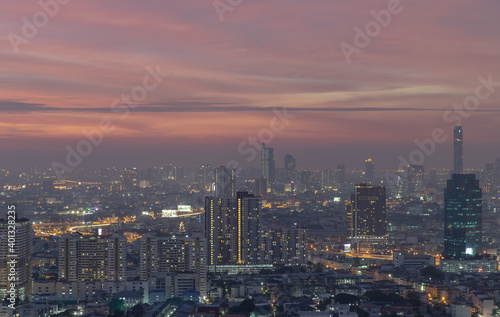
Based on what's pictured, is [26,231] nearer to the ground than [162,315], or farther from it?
farther from it

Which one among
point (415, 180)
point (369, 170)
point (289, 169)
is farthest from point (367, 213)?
point (289, 169)

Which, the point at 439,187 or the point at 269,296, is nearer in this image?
the point at 269,296

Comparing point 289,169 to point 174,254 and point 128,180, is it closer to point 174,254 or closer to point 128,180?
point 128,180

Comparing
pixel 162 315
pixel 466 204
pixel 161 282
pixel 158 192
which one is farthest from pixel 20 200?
pixel 162 315

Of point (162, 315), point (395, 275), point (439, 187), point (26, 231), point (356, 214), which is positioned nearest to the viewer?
point (162, 315)

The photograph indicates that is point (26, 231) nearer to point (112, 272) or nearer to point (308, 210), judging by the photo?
point (112, 272)

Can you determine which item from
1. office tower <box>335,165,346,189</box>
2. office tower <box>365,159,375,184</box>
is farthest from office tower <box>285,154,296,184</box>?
office tower <box>365,159,375,184</box>

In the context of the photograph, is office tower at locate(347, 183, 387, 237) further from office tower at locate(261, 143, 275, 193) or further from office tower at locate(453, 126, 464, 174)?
office tower at locate(261, 143, 275, 193)
